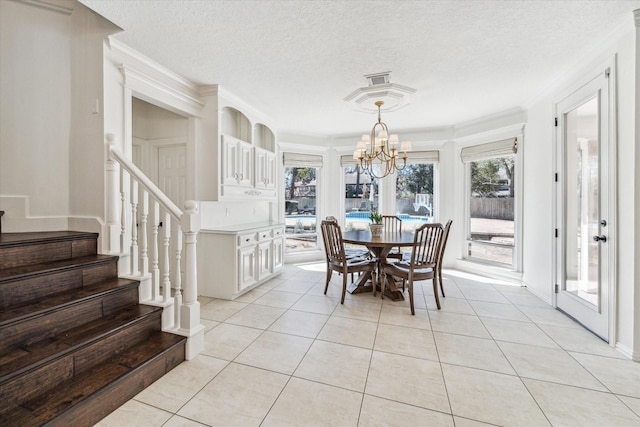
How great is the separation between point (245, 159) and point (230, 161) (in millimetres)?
338

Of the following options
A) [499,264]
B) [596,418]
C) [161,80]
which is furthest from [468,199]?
[161,80]

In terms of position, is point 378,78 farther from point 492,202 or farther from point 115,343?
point 115,343

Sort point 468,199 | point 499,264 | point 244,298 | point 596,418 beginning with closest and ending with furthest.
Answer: point 596,418 → point 244,298 → point 499,264 → point 468,199

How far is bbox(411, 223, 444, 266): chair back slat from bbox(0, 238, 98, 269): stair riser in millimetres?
2999

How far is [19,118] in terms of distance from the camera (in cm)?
241

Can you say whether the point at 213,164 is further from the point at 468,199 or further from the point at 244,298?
the point at 468,199

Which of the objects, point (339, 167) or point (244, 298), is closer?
point (244, 298)

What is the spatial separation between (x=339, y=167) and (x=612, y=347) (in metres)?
4.43

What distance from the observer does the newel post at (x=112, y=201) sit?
235cm

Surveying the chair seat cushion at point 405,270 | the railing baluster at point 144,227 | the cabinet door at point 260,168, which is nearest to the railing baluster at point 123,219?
the railing baluster at point 144,227

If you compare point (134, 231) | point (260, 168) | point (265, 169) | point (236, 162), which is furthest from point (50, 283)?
point (265, 169)

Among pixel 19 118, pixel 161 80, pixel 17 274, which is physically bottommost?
pixel 17 274

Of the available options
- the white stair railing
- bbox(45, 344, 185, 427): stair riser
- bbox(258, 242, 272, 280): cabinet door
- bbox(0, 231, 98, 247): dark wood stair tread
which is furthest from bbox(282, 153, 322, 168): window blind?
bbox(45, 344, 185, 427): stair riser

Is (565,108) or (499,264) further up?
(565,108)
